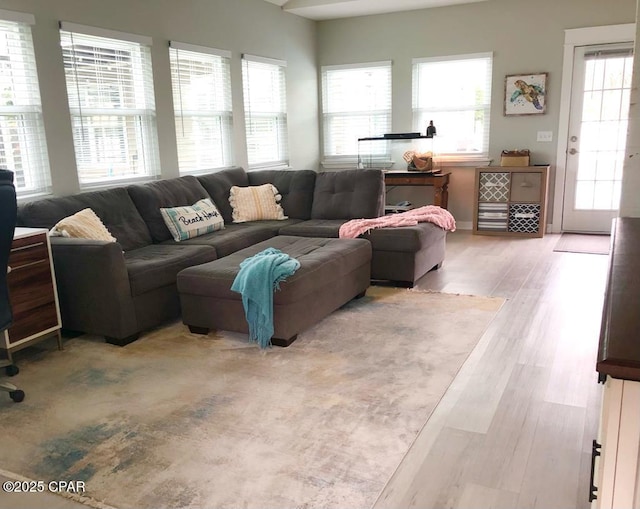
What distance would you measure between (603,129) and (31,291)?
5580mm

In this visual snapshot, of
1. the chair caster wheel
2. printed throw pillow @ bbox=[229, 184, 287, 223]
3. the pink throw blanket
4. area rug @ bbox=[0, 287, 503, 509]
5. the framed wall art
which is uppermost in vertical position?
the framed wall art

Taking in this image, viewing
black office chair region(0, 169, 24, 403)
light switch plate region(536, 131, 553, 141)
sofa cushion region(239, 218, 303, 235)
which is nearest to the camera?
black office chair region(0, 169, 24, 403)

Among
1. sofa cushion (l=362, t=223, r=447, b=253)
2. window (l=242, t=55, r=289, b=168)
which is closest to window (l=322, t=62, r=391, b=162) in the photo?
window (l=242, t=55, r=289, b=168)

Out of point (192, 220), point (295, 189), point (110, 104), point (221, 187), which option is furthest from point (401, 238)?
point (110, 104)

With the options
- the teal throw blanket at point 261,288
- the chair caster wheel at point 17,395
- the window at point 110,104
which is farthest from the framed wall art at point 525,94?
the chair caster wheel at point 17,395

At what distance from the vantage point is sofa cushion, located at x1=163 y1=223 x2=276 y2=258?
419 cm

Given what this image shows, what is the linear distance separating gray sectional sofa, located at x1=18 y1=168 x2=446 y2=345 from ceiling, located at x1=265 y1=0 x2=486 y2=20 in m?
2.06

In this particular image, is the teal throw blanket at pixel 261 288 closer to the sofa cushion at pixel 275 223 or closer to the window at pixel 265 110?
the sofa cushion at pixel 275 223

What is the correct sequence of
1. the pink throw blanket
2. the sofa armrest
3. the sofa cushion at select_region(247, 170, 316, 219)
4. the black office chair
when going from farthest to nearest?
the sofa cushion at select_region(247, 170, 316, 219)
the pink throw blanket
the sofa armrest
the black office chair

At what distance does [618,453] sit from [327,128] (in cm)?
660

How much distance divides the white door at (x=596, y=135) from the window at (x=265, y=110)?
3141 millimetres

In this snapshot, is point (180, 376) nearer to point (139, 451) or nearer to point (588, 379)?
point (139, 451)

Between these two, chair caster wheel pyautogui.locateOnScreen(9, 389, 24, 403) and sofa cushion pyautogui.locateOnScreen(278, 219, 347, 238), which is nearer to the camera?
chair caster wheel pyautogui.locateOnScreen(9, 389, 24, 403)

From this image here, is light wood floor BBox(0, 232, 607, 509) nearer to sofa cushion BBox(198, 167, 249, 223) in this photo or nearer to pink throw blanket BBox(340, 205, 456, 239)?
pink throw blanket BBox(340, 205, 456, 239)
